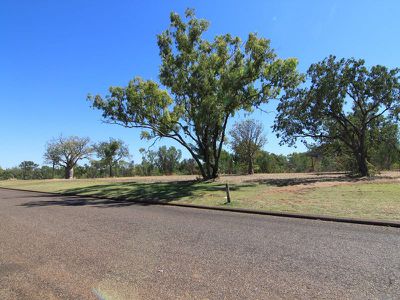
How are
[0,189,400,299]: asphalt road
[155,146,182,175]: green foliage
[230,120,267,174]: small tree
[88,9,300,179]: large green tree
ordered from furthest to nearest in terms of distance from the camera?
[155,146,182,175]: green foliage → [230,120,267,174]: small tree → [88,9,300,179]: large green tree → [0,189,400,299]: asphalt road

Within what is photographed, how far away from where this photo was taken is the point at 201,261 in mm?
5371

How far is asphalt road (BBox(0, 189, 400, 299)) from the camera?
413 centimetres

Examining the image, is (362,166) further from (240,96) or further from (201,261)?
(201,261)

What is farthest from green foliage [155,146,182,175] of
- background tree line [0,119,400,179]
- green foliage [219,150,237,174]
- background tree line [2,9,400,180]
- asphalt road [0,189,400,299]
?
asphalt road [0,189,400,299]

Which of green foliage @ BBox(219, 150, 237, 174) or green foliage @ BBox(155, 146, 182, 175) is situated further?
green foliage @ BBox(155, 146, 182, 175)

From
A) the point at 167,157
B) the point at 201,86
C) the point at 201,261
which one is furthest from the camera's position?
the point at 167,157

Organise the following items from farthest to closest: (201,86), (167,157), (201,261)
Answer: (167,157)
(201,86)
(201,261)

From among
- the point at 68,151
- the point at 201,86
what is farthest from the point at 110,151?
the point at 201,86

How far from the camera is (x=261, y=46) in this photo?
21.4 meters

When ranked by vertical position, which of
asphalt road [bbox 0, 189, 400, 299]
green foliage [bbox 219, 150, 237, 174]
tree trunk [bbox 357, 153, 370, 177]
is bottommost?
asphalt road [bbox 0, 189, 400, 299]

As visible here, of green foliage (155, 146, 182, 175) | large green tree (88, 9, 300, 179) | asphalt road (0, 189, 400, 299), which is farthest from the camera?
green foliage (155, 146, 182, 175)

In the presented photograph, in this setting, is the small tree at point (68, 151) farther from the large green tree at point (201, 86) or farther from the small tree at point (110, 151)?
the large green tree at point (201, 86)

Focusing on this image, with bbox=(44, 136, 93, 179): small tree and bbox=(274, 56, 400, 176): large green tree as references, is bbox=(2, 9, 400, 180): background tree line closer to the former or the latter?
bbox=(274, 56, 400, 176): large green tree

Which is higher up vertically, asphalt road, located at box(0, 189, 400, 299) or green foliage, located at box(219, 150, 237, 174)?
green foliage, located at box(219, 150, 237, 174)
